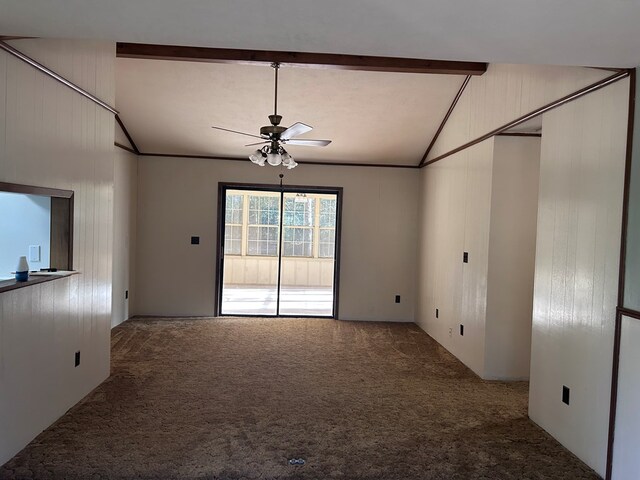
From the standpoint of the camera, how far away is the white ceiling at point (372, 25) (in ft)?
6.25

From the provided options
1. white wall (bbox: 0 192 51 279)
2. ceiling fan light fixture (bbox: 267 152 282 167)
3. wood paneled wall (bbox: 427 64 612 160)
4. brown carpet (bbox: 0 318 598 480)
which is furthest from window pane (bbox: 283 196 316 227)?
white wall (bbox: 0 192 51 279)

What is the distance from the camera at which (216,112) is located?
5.64 m

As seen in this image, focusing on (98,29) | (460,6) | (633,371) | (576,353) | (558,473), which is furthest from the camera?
(576,353)

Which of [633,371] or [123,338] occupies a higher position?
[633,371]

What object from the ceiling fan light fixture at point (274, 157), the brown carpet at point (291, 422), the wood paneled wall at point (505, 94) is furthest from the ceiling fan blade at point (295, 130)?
the brown carpet at point (291, 422)

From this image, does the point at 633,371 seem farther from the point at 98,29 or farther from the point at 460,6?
the point at 98,29

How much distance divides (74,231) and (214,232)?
3.50 meters

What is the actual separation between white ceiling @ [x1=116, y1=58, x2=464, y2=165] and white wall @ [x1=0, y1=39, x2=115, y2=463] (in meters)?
1.23

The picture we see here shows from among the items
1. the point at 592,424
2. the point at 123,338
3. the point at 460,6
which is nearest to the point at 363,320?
the point at 123,338

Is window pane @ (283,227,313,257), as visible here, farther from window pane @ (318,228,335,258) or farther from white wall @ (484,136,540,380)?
white wall @ (484,136,540,380)

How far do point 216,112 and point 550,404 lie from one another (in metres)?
4.68

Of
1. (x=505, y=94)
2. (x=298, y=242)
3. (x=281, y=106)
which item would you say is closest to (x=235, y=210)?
(x=298, y=242)

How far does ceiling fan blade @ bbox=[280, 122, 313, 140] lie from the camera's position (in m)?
3.89

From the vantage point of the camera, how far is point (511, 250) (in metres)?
4.31
